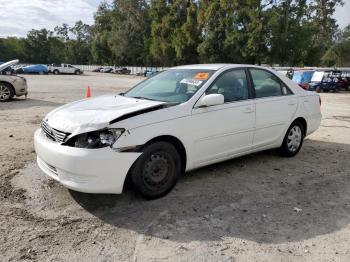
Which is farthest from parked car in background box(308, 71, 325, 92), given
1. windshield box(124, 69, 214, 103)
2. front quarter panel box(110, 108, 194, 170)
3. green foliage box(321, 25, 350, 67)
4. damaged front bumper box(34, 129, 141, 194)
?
green foliage box(321, 25, 350, 67)

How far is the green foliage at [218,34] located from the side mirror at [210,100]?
39.5m

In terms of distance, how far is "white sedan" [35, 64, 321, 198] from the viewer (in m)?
3.98

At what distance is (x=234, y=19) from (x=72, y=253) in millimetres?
44593

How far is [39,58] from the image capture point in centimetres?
10069

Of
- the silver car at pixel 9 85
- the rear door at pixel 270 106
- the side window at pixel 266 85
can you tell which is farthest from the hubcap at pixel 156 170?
the silver car at pixel 9 85

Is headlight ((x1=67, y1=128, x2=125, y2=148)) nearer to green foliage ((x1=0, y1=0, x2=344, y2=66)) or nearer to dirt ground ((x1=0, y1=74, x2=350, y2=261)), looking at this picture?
dirt ground ((x1=0, y1=74, x2=350, y2=261))

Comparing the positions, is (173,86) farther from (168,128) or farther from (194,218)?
(194,218)

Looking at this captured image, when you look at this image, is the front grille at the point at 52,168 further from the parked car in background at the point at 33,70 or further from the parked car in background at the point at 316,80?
the parked car in background at the point at 33,70

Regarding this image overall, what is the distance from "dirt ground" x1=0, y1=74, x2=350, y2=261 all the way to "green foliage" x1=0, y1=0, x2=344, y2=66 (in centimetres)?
3932

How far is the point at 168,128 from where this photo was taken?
14.4ft

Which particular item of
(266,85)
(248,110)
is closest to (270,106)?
(266,85)

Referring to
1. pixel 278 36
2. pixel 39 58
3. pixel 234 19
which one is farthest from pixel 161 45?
pixel 39 58

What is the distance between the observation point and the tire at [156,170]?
4.20 meters

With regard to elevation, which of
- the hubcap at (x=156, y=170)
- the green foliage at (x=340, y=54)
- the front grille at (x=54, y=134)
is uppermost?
the green foliage at (x=340, y=54)
